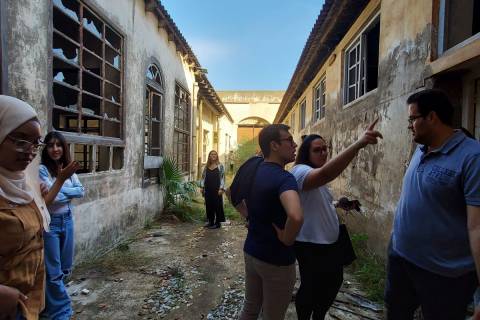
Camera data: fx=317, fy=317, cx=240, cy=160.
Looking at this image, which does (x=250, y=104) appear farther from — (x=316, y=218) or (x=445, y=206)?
(x=445, y=206)

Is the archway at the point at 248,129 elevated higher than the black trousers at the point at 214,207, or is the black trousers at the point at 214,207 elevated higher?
the archway at the point at 248,129

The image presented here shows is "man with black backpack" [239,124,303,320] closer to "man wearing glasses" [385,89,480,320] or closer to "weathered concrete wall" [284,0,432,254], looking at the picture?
"man wearing glasses" [385,89,480,320]

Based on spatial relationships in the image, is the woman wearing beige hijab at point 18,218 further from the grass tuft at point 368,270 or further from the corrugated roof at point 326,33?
the corrugated roof at point 326,33

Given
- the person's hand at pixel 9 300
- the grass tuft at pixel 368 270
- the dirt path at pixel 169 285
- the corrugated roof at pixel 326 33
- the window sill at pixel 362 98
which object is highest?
the corrugated roof at pixel 326 33

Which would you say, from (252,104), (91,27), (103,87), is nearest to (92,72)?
(103,87)

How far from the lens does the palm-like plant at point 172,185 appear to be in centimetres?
759

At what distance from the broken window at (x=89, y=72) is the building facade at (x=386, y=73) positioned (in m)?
3.70

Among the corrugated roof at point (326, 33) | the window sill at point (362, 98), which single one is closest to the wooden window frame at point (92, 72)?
the corrugated roof at point (326, 33)

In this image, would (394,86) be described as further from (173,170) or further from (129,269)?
(173,170)

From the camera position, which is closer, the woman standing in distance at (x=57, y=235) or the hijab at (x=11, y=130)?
the hijab at (x=11, y=130)

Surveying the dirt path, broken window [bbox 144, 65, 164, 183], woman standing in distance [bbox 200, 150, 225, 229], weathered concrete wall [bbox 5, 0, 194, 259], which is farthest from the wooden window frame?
woman standing in distance [bbox 200, 150, 225, 229]

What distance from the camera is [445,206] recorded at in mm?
1731

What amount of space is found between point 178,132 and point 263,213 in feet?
25.8

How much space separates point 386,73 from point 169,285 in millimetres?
3812
